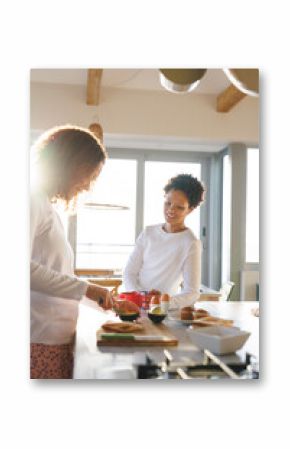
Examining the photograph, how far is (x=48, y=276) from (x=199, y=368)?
560mm

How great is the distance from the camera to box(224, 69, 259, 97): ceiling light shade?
163 cm

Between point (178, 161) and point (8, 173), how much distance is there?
57cm

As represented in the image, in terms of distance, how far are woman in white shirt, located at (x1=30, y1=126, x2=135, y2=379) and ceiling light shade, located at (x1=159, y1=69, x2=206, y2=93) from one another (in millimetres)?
311

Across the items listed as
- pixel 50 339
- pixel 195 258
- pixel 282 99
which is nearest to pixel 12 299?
pixel 50 339

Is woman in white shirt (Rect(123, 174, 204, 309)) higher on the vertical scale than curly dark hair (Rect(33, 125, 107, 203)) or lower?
lower

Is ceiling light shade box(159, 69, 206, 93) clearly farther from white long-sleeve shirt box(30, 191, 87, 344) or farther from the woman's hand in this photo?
the woman's hand

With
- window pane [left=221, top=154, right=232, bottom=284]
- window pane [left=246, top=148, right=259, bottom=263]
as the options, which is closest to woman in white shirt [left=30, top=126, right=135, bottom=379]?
window pane [left=221, top=154, right=232, bottom=284]

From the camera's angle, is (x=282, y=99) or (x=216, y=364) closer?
(x=216, y=364)

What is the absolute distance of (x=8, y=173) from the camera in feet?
5.97

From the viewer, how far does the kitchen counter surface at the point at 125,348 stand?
162 centimetres

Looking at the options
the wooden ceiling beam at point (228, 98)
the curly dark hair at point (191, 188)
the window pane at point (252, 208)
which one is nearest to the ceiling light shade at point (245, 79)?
the wooden ceiling beam at point (228, 98)

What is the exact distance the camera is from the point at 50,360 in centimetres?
178

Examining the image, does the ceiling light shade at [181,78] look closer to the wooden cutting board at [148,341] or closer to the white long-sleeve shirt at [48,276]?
the white long-sleeve shirt at [48,276]
